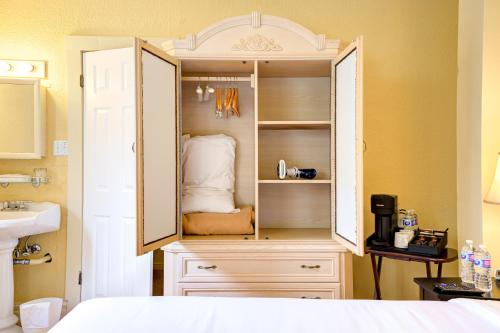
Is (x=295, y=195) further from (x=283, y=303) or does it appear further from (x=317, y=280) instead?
(x=283, y=303)

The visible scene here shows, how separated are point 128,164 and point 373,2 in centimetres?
213

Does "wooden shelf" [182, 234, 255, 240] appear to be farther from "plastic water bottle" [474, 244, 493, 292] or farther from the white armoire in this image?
"plastic water bottle" [474, 244, 493, 292]

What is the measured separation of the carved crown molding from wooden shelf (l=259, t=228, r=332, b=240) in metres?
1.15

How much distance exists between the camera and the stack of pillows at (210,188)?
248cm

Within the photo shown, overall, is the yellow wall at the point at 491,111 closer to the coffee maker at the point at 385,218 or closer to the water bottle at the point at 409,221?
the water bottle at the point at 409,221

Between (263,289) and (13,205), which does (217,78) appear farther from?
(13,205)

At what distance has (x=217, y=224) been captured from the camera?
2.47 meters

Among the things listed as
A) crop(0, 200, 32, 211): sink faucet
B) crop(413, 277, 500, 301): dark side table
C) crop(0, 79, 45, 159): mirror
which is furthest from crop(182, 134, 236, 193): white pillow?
crop(413, 277, 500, 301): dark side table

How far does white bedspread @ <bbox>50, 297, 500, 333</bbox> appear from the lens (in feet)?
3.85

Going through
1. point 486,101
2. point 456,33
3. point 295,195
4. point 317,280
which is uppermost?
point 456,33

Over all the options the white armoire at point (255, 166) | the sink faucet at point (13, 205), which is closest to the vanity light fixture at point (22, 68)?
the white armoire at point (255, 166)

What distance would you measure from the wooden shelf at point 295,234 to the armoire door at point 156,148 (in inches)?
23.7

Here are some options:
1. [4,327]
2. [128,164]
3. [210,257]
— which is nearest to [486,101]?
[210,257]

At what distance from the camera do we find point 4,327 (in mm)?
2562
